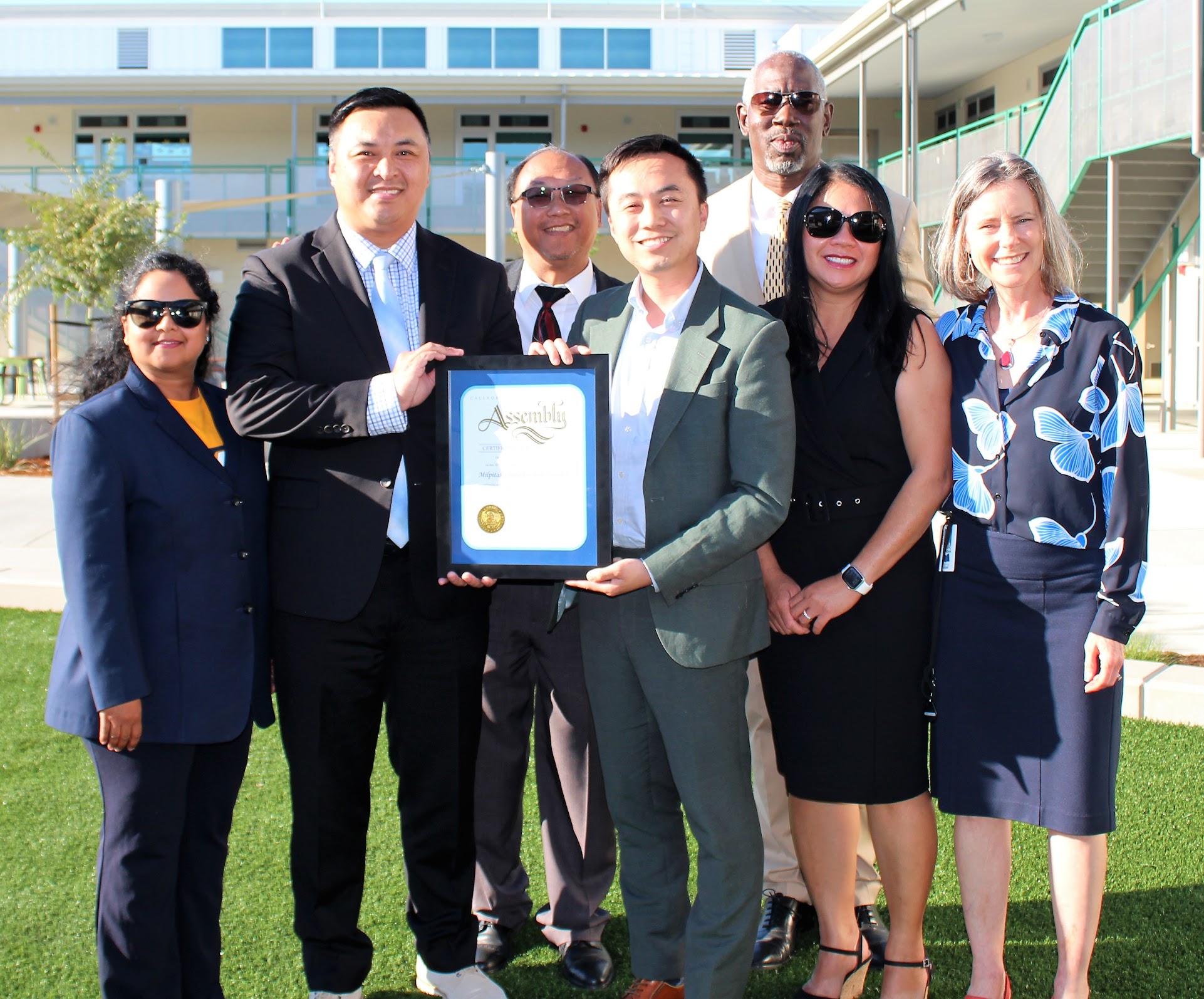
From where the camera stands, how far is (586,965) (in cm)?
332

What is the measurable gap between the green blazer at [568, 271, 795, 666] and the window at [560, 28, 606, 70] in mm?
27849

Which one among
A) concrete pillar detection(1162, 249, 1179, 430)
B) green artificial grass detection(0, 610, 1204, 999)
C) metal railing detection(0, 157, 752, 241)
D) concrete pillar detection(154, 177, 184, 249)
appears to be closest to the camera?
green artificial grass detection(0, 610, 1204, 999)

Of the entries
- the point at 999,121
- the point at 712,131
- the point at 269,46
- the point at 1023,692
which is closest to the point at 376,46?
the point at 269,46

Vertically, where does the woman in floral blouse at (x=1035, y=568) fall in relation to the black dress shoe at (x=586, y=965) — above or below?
above

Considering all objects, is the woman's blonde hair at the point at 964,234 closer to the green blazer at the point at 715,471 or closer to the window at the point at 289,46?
the green blazer at the point at 715,471

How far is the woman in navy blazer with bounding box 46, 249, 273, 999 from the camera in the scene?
8.57 ft

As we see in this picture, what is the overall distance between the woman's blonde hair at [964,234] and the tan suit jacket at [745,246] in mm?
284

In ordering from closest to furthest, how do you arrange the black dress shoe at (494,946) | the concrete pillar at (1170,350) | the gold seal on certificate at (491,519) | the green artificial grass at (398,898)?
the gold seal on certificate at (491,519)
the green artificial grass at (398,898)
the black dress shoe at (494,946)
the concrete pillar at (1170,350)

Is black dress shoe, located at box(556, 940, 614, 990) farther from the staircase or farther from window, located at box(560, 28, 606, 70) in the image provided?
window, located at box(560, 28, 606, 70)

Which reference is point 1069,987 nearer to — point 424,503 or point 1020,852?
point 1020,852

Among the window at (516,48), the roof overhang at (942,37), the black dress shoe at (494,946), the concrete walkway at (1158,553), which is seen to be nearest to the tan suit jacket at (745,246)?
the black dress shoe at (494,946)

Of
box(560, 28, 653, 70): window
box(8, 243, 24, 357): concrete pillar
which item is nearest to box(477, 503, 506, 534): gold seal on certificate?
box(8, 243, 24, 357): concrete pillar

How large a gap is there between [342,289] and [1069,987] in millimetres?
2601

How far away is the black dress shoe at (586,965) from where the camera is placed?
328cm
